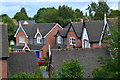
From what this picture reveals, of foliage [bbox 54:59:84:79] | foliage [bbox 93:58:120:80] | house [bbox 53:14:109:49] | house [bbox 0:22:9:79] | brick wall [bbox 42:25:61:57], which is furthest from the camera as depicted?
brick wall [bbox 42:25:61:57]

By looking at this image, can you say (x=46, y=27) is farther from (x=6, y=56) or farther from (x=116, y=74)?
(x=116, y=74)

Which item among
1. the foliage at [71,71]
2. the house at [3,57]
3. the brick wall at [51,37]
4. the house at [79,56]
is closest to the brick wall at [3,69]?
the house at [3,57]

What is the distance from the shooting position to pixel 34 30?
39.6 m

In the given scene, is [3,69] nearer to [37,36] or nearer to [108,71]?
[108,71]

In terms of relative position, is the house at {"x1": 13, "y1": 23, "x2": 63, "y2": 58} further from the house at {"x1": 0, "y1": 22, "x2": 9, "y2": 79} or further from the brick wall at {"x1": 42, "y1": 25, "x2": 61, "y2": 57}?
the house at {"x1": 0, "y1": 22, "x2": 9, "y2": 79}

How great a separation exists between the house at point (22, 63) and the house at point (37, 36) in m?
20.7

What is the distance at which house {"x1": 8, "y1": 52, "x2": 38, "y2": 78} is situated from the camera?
15.2 meters

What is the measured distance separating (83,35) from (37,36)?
1338 cm

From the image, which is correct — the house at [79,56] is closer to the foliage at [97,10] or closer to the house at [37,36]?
the house at [37,36]

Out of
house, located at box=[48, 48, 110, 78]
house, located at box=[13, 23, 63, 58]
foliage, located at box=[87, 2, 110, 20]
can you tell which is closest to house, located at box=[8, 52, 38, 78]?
house, located at box=[48, 48, 110, 78]


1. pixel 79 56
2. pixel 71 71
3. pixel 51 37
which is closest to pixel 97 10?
pixel 51 37

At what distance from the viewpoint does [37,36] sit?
3869 centimetres

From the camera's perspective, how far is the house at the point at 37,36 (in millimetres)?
37750

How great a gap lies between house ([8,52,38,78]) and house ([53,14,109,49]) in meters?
4.35
